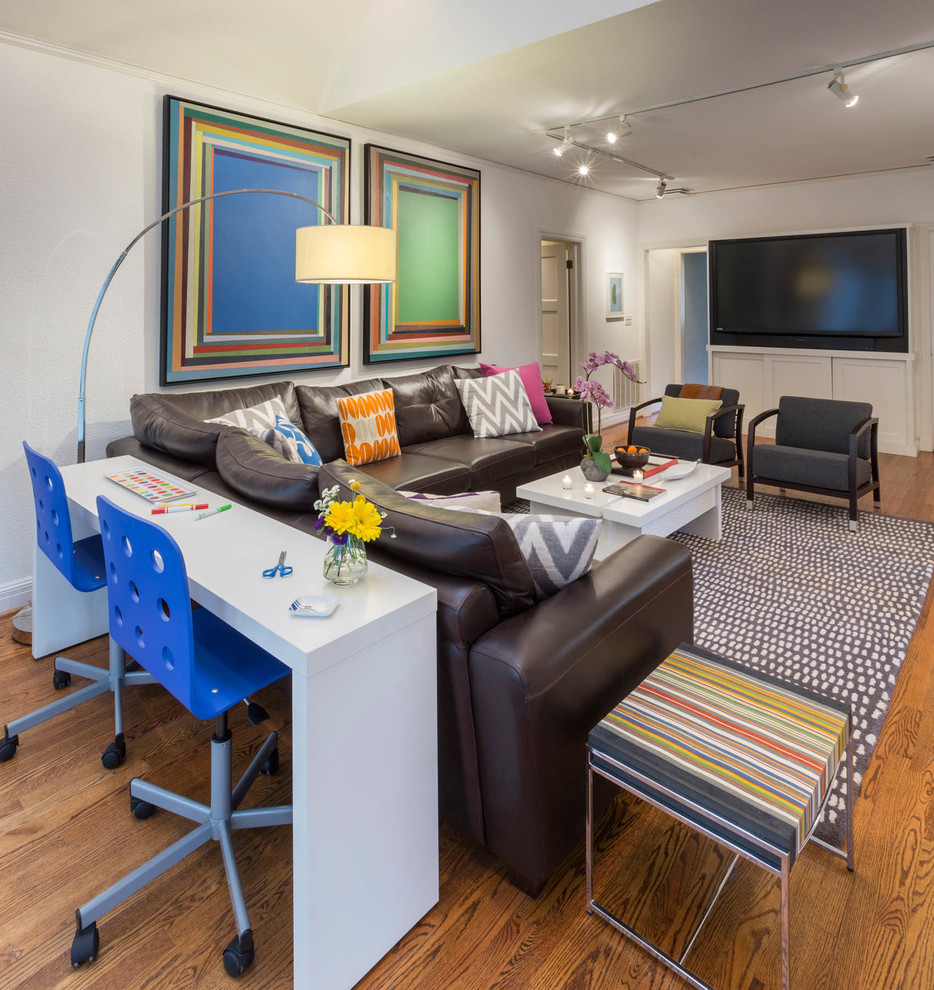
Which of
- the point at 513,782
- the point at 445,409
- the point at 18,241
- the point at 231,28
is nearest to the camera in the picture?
the point at 513,782

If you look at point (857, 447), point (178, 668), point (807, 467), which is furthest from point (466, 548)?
Result: point (857, 447)

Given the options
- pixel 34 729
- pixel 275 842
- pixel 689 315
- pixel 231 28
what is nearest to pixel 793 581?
pixel 275 842

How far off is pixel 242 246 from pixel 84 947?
3448mm

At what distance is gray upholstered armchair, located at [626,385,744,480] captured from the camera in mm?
4734

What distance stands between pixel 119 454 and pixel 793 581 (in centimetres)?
333

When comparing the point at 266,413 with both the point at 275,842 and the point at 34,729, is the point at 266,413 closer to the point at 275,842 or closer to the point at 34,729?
the point at 34,729

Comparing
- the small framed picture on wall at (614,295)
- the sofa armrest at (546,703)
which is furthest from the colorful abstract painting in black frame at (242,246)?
the small framed picture on wall at (614,295)

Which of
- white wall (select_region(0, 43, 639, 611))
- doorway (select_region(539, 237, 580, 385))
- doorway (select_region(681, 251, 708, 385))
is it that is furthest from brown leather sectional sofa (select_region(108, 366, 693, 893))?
doorway (select_region(681, 251, 708, 385))

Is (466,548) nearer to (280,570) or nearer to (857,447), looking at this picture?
(280,570)

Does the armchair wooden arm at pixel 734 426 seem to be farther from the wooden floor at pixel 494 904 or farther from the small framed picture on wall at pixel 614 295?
the wooden floor at pixel 494 904

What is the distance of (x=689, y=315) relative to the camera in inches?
339

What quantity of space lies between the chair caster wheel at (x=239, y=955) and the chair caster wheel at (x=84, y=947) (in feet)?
0.94

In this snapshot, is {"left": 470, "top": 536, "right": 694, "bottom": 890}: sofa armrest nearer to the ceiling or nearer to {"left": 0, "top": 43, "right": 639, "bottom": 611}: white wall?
the ceiling

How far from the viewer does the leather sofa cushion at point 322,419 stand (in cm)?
392
